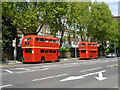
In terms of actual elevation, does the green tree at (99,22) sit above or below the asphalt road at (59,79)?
above

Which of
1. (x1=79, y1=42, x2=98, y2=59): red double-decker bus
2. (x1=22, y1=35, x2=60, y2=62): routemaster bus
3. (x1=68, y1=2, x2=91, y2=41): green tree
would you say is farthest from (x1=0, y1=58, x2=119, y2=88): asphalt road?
(x1=79, y1=42, x2=98, y2=59): red double-decker bus

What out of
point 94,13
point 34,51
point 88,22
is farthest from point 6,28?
point 94,13

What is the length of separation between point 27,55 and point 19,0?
27.2 ft

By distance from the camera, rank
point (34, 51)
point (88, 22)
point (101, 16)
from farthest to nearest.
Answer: point (101, 16), point (88, 22), point (34, 51)

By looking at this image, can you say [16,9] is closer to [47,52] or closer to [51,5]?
[51,5]

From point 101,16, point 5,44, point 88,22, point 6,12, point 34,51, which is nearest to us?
point 34,51

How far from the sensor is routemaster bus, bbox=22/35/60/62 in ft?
82.3

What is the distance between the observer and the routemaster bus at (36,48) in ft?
82.3

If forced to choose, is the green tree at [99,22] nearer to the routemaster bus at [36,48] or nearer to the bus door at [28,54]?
the routemaster bus at [36,48]

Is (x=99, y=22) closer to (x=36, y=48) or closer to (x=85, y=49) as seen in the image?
(x=85, y=49)

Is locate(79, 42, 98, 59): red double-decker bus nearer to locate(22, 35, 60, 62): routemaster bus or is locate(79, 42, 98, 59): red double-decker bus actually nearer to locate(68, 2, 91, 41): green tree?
locate(68, 2, 91, 41): green tree

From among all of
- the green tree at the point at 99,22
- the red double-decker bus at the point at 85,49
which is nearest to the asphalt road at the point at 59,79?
the red double-decker bus at the point at 85,49

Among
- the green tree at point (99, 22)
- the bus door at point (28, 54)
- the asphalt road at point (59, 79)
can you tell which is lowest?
the asphalt road at point (59, 79)

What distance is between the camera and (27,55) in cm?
2561
